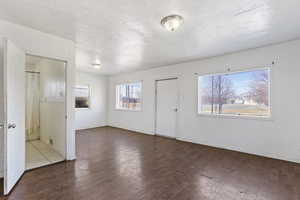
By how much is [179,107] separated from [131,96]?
248cm

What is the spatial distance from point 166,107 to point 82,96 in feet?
12.3

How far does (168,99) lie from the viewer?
5258 millimetres

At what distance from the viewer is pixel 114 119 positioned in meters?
7.11

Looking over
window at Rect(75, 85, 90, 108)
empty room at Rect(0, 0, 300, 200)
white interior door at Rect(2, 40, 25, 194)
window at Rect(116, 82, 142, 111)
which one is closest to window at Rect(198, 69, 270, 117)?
empty room at Rect(0, 0, 300, 200)

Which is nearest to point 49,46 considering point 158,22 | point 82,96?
point 158,22

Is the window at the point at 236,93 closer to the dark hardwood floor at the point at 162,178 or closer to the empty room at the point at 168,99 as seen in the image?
the empty room at the point at 168,99

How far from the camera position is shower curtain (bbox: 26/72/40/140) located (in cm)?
474

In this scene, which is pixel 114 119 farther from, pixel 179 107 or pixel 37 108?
pixel 179 107

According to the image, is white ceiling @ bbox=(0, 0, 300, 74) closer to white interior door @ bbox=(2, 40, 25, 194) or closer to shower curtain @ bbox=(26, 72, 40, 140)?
white interior door @ bbox=(2, 40, 25, 194)

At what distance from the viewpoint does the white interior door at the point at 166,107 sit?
5.10 metres

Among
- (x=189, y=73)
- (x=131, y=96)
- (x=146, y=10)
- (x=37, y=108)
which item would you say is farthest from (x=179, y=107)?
(x=37, y=108)

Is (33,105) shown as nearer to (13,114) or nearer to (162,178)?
(13,114)

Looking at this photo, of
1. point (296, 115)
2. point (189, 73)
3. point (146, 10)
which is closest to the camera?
point (146, 10)

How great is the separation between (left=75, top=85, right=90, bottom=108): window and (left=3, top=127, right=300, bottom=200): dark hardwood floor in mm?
3286
